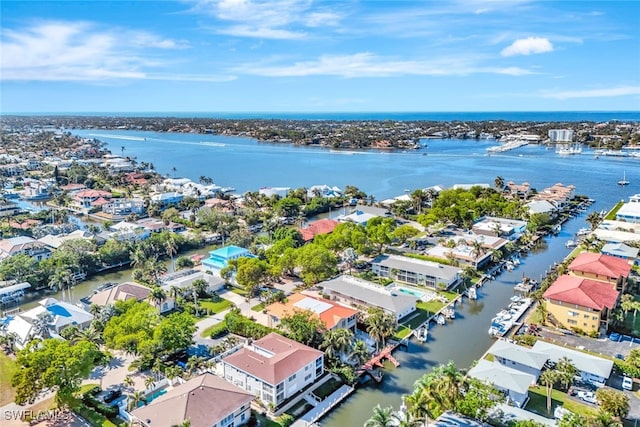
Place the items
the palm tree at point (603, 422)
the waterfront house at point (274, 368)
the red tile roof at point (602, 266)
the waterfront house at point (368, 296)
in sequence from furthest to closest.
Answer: the red tile roof at point (602, 266)
the waterfront house at point (368, 296)
the waterfront house at point (274, 368)
the palm tree at point (603, 422)

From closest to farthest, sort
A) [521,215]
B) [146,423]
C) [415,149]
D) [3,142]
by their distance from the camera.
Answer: [146,423], [521,215], [3,142], [415,149]

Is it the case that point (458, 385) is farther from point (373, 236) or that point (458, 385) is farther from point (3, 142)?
point (3, 142)

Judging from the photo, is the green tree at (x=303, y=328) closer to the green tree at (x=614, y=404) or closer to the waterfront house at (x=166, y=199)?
the green tree at (x=614, y=404)

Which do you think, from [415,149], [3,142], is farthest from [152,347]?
[3,142]

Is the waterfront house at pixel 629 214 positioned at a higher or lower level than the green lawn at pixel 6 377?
higher

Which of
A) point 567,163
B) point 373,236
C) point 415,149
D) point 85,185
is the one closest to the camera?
point 373,236

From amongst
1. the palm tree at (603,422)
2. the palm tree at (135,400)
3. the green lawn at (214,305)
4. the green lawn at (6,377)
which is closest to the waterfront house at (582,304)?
the palm tree at (603,422)

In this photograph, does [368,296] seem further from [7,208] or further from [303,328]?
[7,208]
